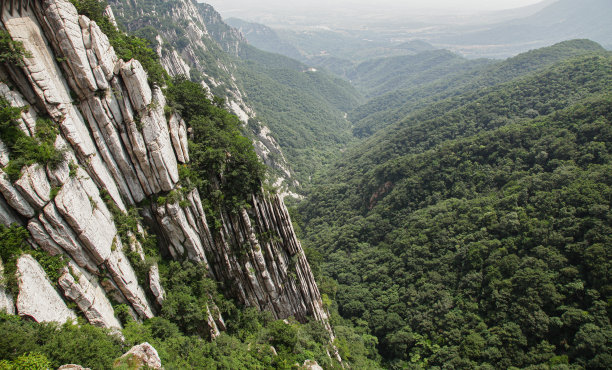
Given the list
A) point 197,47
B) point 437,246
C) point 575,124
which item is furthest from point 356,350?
point 197,47

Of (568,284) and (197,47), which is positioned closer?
(568,284)

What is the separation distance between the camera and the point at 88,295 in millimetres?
22875

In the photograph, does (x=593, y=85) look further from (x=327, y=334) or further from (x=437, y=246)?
(x=327, y=334)

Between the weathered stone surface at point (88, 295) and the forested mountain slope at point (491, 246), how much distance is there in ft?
136

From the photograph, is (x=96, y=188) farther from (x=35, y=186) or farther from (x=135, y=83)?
(x=135, y=83)

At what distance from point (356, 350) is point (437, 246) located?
34.5 metres

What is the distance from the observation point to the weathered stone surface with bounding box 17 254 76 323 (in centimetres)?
1897

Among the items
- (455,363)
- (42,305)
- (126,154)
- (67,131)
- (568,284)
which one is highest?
(67,131)

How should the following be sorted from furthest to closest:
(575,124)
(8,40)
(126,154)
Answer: (575,124), (126,154), (8,40)

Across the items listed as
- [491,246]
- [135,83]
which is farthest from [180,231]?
[491,246]

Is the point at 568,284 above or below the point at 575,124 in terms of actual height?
below

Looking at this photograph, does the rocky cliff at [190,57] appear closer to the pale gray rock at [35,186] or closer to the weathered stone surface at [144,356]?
the pale gray rock at [35,186]

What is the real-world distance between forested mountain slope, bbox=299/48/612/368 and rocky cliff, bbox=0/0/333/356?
103 feet

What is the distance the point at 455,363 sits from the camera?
160 feet
